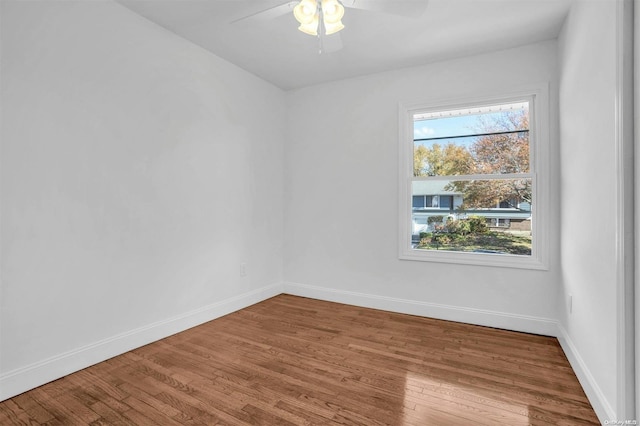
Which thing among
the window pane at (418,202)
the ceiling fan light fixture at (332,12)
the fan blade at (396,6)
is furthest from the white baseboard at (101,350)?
the fan blade at (396,6)

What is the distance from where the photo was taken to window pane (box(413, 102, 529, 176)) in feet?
10.2

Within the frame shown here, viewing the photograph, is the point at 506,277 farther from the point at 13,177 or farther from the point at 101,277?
the point at 13,177

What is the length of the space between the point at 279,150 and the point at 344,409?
10.0ft

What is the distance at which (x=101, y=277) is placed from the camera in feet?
7.85

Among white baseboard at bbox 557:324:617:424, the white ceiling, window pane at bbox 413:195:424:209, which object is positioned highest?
the white ceiling

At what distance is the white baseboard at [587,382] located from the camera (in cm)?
166

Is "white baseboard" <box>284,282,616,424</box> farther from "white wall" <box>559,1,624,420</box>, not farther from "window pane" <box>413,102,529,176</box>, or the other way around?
"window pane" <box>413,102,529,176</box>

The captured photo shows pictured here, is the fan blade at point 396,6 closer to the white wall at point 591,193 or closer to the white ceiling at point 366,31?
the white ceiling at point 366,31

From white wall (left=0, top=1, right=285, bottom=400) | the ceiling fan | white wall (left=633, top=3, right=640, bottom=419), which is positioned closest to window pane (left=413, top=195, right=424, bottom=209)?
the ceiling fan

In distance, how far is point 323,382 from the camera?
211 centimetres

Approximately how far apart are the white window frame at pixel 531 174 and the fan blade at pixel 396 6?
108 cm

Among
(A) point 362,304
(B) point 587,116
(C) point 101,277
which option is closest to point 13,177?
(C) point 101,277

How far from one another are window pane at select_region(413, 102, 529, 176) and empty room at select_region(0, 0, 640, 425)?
21 mm

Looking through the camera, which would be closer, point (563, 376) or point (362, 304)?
point (563, 376)
